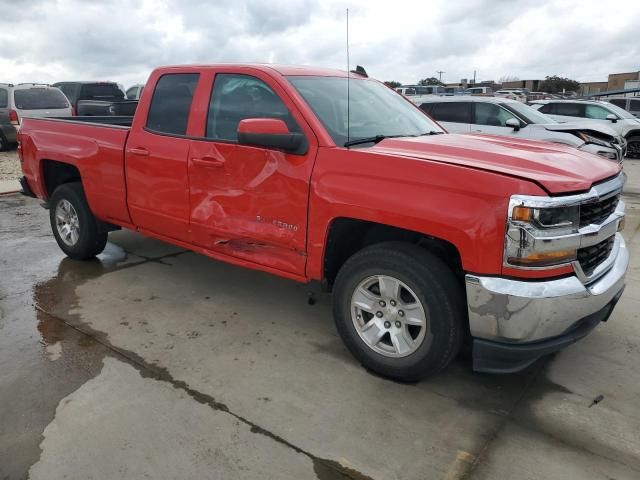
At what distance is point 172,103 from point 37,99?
10.7 m

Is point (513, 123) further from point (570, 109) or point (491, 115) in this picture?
point (570, 109)

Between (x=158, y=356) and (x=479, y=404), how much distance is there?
2016mm

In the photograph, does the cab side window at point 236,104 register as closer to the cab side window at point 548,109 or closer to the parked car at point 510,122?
the parked car at point 510,122

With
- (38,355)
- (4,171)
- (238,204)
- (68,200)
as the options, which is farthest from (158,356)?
(4,171)

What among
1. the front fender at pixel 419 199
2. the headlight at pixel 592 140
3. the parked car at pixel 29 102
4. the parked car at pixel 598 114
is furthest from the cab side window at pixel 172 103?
the parked car at pixel 598 114

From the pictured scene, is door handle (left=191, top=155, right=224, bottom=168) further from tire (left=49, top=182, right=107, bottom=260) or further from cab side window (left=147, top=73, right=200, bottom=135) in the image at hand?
tire (left=49, top=182, right=107, bottom=260)

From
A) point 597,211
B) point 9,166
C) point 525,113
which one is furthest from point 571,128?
point 9,166

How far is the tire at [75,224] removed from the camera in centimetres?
517

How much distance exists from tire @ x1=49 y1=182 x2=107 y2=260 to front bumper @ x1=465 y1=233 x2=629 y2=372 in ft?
12.6

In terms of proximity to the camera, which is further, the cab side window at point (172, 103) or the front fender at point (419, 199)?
the cab side window at point (172, 103)

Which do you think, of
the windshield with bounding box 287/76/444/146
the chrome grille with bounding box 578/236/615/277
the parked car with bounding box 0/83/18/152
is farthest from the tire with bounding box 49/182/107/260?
the parked car with bounding box 0/83/18/152

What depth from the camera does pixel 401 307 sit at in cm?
310

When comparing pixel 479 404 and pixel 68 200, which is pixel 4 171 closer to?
pixel 68 200

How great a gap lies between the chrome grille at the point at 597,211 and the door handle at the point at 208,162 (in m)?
2.31
